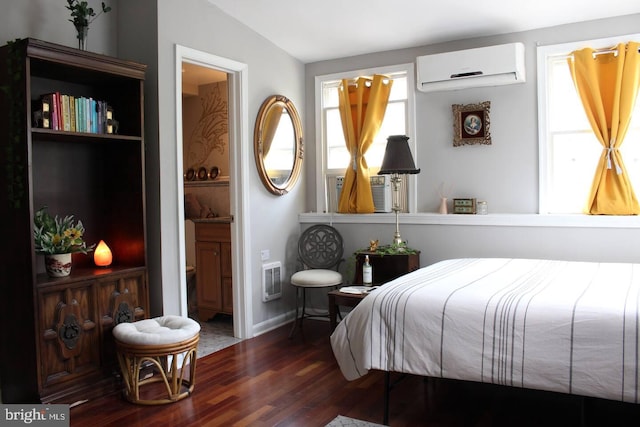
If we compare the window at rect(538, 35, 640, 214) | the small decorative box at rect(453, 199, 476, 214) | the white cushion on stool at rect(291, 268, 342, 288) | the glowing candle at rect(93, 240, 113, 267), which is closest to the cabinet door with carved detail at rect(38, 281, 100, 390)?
the glowing candle at rect(93, 240, 113, 267)

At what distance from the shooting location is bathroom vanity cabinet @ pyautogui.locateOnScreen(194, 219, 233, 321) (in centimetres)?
481

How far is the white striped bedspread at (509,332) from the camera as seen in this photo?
2.16 m

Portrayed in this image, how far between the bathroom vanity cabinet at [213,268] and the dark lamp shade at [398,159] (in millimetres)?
1463

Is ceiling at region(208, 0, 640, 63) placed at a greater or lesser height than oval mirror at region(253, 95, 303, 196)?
greater

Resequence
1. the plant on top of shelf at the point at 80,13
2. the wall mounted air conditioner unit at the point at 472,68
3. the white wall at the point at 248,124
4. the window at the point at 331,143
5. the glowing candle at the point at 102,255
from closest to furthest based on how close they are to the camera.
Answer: the plant on top of shelf at the point at 80,13 → the glowing candle at the point at 102,255 → the white wall at the point at 248,124 → the wall mounted air conditioner unit at the point at 472,68 → the window at the point at 331,143

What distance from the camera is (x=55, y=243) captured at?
306 centimetres

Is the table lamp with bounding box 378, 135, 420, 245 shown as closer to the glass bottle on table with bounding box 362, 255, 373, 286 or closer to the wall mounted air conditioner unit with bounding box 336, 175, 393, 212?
the wall mounted air conditioner unit with bounding box 336, 175, 393, 212

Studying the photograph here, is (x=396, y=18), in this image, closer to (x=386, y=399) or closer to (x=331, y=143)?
(x=331, y=143)

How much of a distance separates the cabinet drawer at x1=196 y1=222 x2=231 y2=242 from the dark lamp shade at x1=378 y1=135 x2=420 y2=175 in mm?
1487

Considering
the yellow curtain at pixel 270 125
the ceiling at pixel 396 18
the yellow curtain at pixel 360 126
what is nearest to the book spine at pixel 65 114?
the ceiling at pixel 396 18

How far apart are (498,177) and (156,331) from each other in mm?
2852

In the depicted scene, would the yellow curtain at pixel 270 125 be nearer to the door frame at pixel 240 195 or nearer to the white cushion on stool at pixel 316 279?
the door frame at pixel 240 195

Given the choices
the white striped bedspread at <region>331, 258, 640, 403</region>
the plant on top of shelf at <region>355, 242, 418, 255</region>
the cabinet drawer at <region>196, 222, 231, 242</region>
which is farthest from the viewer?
the cabinet drawer at <region>196, 222, 231, 242</region>

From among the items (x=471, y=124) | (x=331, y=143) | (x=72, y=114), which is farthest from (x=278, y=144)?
(x=72, y=114)
